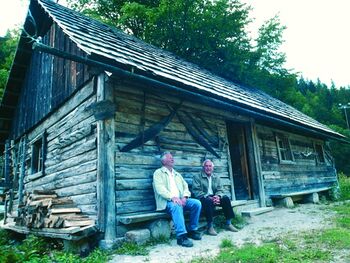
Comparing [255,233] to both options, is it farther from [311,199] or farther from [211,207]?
[311,199]

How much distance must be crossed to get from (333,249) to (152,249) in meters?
2.53

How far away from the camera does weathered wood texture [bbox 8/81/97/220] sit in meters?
5.33

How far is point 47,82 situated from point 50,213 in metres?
4.53

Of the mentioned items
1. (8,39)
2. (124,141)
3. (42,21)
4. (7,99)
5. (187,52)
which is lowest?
(124,141)

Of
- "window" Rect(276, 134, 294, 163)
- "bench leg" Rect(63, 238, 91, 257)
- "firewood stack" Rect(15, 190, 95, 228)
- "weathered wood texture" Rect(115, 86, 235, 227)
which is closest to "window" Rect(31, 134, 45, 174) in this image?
"firewood stack" Rect(15, 190, 95, 228)

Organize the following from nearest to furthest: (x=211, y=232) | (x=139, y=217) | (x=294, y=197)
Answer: (x=139, y=217), (x=211, y=232), (x=294, y=197)

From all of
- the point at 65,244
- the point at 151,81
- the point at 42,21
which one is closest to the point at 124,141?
the point at 151,81

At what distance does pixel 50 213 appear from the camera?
500cm

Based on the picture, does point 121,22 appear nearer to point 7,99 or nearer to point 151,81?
point 7,99

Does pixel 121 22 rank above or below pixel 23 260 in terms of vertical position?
above

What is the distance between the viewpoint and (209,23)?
13.8 metres

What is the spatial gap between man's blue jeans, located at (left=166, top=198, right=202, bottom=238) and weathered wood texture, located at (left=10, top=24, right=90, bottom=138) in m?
3.05

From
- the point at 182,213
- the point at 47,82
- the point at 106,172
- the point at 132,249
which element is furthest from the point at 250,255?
the point at 47,82

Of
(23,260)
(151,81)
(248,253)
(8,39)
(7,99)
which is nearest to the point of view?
(248,253)
